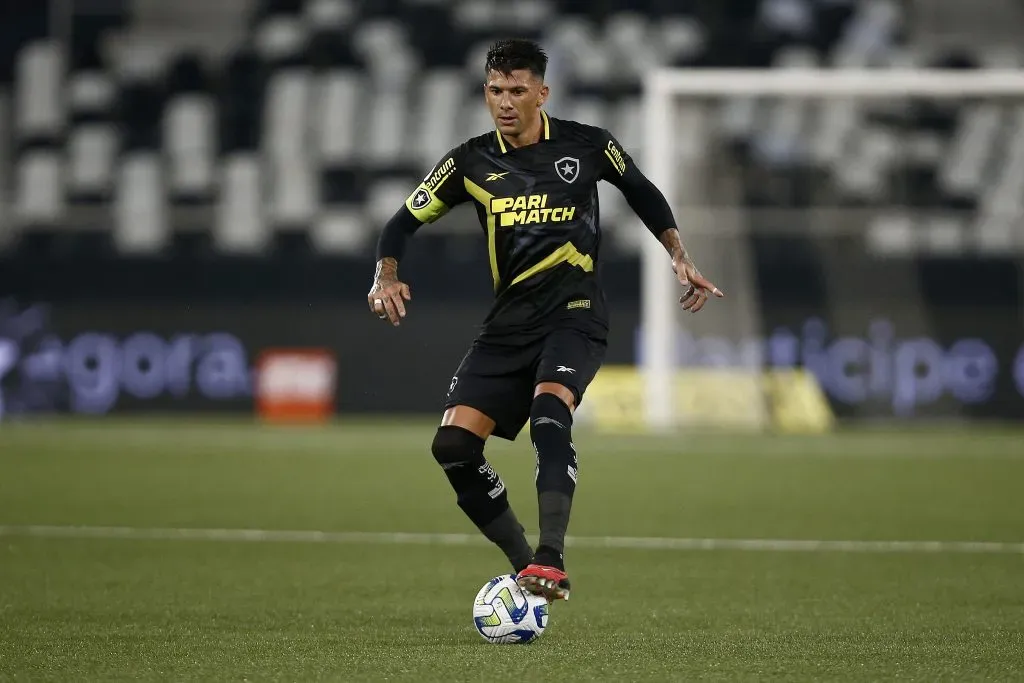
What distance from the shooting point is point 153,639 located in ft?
16.5

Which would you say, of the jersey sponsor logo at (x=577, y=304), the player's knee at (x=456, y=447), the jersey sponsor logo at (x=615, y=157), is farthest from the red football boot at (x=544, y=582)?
the jersey sponsor logo at (x=615, y=157)

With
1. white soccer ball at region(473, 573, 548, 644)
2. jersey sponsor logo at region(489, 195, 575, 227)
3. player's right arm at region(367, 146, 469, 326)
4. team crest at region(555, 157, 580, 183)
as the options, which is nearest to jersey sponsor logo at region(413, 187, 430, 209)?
player's right arm at region(367, 146, 469, 326)

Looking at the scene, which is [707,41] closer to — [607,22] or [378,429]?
[607,22]

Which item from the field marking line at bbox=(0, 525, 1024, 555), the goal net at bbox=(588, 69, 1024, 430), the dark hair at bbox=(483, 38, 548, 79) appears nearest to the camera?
the dark hair at bbox=(483, 38, 548, 79)

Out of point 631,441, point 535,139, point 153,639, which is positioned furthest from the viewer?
point 631,441

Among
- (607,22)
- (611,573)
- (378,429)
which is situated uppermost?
(607,22)

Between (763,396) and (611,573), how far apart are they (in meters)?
11.2

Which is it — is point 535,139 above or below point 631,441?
above

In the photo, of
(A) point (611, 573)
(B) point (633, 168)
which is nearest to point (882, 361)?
(A) point (611, 573)

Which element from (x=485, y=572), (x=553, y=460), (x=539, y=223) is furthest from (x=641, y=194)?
(x=485, y=572)

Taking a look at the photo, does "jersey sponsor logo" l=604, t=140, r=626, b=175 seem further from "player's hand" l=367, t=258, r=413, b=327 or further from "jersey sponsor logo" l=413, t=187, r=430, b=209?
"player's hand" l=367, t=258, r=413, b=327

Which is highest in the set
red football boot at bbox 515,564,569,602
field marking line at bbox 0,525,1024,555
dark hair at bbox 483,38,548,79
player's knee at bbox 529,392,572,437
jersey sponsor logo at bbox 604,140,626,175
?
dark hair at bbox 483,38,548,79

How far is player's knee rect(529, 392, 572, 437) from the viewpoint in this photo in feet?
17.2

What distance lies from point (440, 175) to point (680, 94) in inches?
482
